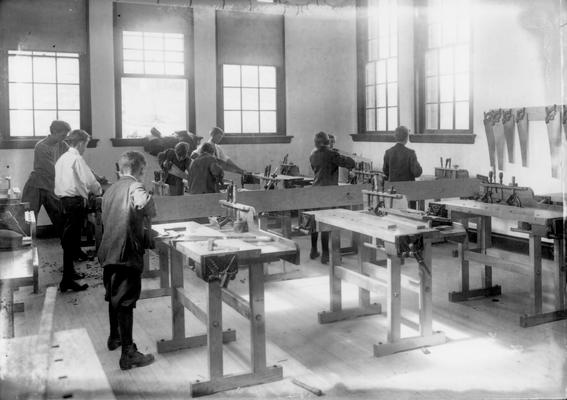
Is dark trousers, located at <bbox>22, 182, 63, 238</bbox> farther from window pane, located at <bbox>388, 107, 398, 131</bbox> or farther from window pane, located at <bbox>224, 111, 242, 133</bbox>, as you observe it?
window pane, located at <bbox>388, 107, 398, 131</bbox>

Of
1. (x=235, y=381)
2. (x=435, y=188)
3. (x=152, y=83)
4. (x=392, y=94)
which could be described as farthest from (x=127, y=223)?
(x=392, y=94)

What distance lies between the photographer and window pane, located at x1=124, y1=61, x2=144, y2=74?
8.91m

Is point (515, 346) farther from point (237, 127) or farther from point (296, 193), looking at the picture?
point (237, 127)

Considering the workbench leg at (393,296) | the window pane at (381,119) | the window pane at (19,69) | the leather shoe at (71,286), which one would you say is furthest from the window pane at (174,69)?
the workbench leg at (393,296)

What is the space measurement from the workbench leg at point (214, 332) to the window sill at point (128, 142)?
591 cm

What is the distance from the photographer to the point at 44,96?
8.33 m

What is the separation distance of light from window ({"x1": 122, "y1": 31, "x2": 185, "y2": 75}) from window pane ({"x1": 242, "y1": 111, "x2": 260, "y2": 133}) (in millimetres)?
1207

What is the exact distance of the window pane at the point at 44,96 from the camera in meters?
8.27

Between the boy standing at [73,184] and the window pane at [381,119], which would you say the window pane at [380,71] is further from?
the boy standing at [73,184]

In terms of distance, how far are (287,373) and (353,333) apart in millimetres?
870

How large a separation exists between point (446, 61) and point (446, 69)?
0.33 ft

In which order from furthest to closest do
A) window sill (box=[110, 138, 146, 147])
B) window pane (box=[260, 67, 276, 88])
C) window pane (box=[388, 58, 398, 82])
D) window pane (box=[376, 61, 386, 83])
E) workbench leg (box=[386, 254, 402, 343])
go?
window pane (box=[260, 67, 276, 88]) → window pane (box=[376, 61, 386, 83]) → window pane (box=[388, 58, 398, 82]) → window sill (box=[110, 138, 146, 147]) → workbench leg (box=[386, 254, 402, 343])

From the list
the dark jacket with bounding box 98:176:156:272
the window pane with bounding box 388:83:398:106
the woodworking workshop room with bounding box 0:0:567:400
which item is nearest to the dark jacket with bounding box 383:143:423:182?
the woodworking workshop room with bounding box 0:0:567:400

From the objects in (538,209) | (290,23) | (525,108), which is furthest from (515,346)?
(290,23)
